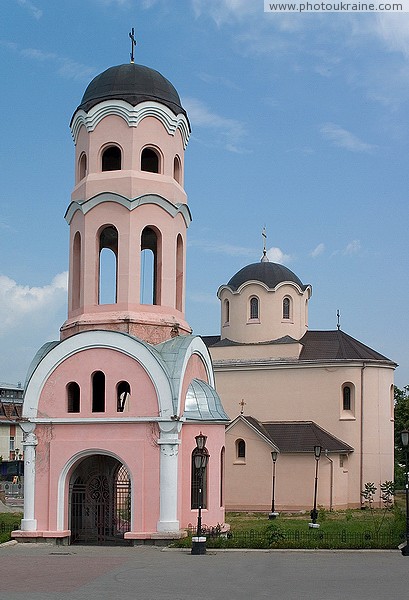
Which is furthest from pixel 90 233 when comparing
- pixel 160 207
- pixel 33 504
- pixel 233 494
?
pixel 233 494

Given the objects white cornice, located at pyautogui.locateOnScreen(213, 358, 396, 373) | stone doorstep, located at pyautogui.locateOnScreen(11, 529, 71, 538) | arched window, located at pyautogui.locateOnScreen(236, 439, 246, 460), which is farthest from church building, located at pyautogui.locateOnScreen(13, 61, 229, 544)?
white cornice, located at pyautogui.locateOnScreen(213, 358, 396, 373)

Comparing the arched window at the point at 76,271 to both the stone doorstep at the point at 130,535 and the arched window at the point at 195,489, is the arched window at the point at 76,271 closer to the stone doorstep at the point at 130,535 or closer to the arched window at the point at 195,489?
the arched window at the point at 195,489

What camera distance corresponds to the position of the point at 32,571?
17.3 metres

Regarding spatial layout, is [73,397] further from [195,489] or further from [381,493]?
[381,493]

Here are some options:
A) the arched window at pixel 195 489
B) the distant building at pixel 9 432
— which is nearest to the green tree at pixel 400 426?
the distant building at pixel 9 432

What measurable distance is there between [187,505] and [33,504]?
398 cm

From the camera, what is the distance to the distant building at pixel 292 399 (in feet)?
131

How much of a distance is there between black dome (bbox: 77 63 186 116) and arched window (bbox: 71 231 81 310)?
3.77m

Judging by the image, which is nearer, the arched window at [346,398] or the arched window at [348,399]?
the arched window at [348,399]

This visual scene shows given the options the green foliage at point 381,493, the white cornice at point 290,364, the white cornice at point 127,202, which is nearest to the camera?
the white cornice at point 127,202

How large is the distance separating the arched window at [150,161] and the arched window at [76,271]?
2974 mm

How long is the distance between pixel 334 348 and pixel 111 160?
20969 millimetres

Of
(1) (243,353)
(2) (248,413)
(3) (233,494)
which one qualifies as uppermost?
(1) (243,353)

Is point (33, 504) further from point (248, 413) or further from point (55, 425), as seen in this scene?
point (248, 413)
